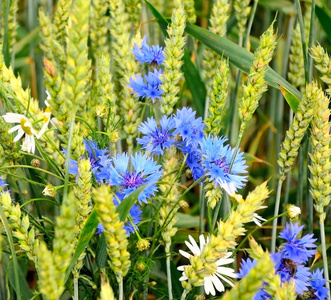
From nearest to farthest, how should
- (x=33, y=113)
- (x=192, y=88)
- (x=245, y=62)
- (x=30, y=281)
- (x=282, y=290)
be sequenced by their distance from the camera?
(x=282, y=290)
(x=33, y=113)
(x=245, y=62)
(x=192, y=88)
(x=30, y=281)

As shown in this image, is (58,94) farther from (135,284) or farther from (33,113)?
(135,284)

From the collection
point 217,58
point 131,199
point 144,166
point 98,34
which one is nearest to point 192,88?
point 217,58

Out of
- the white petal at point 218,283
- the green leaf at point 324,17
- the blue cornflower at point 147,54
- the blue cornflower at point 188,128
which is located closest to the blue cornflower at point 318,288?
the white petal at point 218,283

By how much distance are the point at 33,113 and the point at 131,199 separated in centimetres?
19

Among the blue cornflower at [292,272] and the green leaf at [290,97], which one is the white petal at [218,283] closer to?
the blue cornflower at [292,272]

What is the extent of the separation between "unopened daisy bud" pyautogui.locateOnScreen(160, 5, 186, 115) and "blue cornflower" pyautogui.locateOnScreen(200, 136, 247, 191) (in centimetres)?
8

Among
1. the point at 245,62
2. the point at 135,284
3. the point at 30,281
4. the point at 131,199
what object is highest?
the point at 245,62

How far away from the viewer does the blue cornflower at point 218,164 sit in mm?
657

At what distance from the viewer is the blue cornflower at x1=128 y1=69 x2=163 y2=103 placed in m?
0.76

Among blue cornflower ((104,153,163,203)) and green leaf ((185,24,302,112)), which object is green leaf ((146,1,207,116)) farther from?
blue cornflower ((104,153,163,203))

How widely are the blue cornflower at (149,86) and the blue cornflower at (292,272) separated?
0.27 metres

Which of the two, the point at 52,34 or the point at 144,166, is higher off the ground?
the point at 52,34

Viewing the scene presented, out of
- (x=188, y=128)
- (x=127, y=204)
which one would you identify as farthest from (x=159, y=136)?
(x=127, y=204)

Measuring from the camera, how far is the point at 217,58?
0.96m
